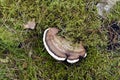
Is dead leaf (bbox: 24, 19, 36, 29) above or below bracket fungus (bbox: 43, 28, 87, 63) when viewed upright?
above

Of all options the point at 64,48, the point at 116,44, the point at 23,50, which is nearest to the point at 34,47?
the point at 23,50

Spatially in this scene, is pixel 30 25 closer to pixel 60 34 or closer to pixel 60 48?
pixel 60 34

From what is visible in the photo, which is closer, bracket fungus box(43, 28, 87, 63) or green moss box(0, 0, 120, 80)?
bracket fungus box(43, 28, 87, 63)

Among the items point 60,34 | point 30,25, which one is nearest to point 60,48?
point 60,34

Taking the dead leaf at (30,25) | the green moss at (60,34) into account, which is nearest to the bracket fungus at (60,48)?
the green moss at (60,34)

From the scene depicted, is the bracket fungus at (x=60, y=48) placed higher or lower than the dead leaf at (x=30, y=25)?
lower

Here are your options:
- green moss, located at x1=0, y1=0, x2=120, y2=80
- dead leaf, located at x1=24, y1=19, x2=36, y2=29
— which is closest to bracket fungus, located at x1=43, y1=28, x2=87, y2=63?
green moss, located at x1=0, y1=0, x2=120, y2=80

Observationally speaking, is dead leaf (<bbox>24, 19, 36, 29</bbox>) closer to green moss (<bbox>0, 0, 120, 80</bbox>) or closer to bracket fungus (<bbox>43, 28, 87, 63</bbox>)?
green moss (<bbox>0, 0, 120, 80</bbox>)

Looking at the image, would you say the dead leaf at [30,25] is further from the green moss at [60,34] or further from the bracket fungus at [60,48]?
the bracket fungus at [60,48]
